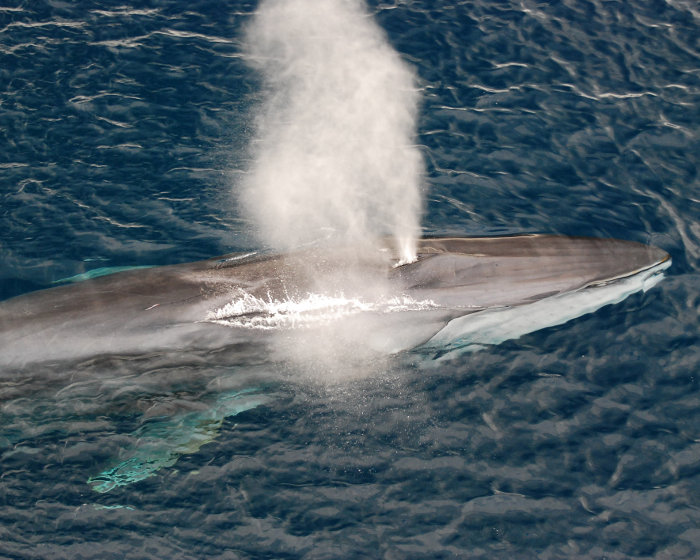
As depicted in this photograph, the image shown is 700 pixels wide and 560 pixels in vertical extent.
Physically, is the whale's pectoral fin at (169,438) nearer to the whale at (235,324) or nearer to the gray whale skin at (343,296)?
the whale at (235,324)

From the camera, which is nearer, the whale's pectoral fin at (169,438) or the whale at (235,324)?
Result: the whale at (235,324)

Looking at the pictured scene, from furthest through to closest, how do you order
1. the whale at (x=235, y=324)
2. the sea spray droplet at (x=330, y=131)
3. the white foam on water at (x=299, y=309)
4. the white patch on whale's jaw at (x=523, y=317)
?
the sea spray droplet at (x=330, y=131) < the white patch on whale's jaw at (x=523, y=317) < the white foam on water at (x=299, y=309) < the whale at (x=235, y=324)

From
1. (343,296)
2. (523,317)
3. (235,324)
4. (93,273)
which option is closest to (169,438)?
(235,324)

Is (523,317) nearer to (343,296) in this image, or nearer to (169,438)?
(343,296)

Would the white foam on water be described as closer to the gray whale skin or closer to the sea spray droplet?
the gray whale skin

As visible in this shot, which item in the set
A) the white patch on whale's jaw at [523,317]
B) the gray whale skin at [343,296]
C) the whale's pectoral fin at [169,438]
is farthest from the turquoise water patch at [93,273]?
the white patch on whale's jaw at [523,317]

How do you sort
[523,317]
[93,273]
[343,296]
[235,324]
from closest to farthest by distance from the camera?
[235,324]
[343,296]
[523,317]
[93,273]
